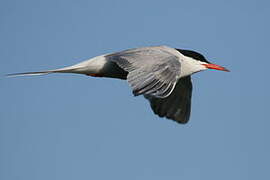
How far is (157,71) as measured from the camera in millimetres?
9094

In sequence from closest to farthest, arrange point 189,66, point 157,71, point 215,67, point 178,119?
point 157,71 < point 189,66 < point 215,67 < point 178,119

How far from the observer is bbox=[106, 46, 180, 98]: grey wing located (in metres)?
8.59

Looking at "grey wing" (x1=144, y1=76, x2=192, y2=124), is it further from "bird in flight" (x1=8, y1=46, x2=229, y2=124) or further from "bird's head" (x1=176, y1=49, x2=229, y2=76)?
"bird's head" (x1=176, y1=49, x2=229, y2=76)

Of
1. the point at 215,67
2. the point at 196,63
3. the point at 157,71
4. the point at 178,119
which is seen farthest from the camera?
the point at 178,119

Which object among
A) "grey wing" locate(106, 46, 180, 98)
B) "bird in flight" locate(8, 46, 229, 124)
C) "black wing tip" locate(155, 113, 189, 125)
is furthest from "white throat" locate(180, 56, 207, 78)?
"black wing tip" locate(155, 113, 189, 125)

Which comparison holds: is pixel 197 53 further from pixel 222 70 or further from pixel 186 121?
pixel 186 121

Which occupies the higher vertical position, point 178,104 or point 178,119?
point 178,104

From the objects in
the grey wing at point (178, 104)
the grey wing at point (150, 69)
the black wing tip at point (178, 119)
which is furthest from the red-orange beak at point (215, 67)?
the black wing tip at point (178, 119)

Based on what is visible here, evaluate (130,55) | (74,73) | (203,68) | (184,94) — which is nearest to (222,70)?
→ (203,68)

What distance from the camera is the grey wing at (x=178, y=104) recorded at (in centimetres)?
1237

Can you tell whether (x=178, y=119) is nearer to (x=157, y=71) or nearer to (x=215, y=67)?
(x=215, y=67)

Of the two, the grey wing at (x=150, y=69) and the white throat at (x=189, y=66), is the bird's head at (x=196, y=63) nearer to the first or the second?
the white throat at (x=189, y=66)

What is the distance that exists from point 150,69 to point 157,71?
12 cm

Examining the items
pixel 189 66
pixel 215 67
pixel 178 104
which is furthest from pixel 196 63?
pixel 178 104
